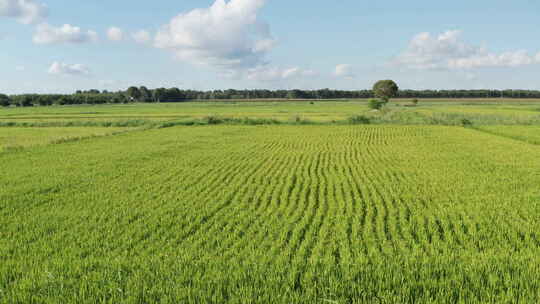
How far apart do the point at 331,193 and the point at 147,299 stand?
8.48m

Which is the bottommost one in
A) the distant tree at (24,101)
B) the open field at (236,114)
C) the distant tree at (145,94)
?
the open field at (236,114)

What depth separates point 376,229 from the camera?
855cm

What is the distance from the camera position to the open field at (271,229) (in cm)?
476

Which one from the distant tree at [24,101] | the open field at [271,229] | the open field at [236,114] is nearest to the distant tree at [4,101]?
the distant tree at [24,101]

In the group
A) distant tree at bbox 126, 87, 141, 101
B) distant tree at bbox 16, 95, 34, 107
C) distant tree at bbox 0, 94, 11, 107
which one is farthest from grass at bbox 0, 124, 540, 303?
distant tree at bbox 126, 87, 141, 101

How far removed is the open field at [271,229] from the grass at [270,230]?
36mm

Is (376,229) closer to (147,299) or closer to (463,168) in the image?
(147,299)

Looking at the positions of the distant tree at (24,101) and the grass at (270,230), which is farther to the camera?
the distant tree at (24,101)

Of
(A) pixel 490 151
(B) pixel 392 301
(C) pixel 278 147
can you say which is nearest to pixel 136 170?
(C) pixel 278 147

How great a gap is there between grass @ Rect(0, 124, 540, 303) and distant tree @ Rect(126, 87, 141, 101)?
173 metres

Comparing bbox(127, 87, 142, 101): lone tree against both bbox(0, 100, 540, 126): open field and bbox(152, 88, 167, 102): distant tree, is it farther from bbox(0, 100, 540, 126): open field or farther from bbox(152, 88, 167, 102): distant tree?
bbox(0, 100, 540, 126): open field

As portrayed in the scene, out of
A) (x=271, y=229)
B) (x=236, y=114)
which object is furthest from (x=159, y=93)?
(x=271, y=229)

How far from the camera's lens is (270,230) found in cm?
Result: 838

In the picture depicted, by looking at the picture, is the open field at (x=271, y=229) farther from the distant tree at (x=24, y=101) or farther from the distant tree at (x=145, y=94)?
the distant tree at (x=145, y=94)
